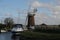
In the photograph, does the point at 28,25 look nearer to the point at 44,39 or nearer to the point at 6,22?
the point at 6,22

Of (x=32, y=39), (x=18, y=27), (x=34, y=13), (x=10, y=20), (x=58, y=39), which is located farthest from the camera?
(x=10, y=20)

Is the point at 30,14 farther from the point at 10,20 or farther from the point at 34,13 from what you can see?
the point at 10,20

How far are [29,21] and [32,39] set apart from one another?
213 ft

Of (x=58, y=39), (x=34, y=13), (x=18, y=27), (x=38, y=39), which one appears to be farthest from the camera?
(x=34, y=13)

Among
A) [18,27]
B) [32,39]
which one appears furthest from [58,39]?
[18,27]

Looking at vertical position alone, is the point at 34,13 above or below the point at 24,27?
above

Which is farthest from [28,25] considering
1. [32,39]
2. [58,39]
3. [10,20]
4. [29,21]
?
[58,39]

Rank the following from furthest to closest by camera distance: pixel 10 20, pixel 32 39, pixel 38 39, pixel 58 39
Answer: pixel 10 20
pixel 32 39
pixel 38 39
pixel 58 39

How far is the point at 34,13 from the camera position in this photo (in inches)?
3925

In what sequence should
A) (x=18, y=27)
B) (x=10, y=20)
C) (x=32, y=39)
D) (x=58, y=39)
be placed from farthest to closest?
(x=10, y=20)
(x=18, y=27)
(x=32, y=39)
(x=58, y=39)

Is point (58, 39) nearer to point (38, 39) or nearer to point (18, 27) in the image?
point (38, 39)

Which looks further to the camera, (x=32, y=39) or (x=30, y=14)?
(x=30, y=14)

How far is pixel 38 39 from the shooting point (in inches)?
1126

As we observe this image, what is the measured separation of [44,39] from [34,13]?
73127 mm
